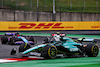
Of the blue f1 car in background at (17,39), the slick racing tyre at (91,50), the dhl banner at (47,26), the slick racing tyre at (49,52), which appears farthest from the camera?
the dhl banner at (47,26)

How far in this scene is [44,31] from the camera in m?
36.6

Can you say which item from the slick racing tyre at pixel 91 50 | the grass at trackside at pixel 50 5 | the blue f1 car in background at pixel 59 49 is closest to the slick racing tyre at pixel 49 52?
the blue f1 car in background at pixel 59 49

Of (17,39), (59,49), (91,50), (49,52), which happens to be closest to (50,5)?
(17,39)

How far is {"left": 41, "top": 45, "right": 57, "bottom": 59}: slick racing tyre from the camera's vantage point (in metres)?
10.6

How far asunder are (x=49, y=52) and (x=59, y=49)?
0.89 metres

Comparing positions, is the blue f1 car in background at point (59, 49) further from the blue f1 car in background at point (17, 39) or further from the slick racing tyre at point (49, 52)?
the blue f1 car in background at point (17, 39)

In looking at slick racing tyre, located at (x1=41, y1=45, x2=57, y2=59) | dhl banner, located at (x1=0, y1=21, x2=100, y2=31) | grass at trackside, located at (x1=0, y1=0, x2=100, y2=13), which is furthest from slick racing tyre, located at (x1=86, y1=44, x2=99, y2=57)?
grass at trackside, located at (x1=0, y1=0, x2=100, y2=13)

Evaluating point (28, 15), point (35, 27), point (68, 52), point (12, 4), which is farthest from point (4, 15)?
point (68, 52)

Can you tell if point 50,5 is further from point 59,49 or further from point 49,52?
point 49,52

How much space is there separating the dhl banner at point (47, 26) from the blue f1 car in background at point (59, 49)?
76.9 ft

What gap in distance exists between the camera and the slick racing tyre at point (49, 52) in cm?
1065

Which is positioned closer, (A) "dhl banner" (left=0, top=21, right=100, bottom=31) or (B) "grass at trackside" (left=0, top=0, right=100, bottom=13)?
(A) "dhl banner" (left=0, top=21, right=100, bottom=31)

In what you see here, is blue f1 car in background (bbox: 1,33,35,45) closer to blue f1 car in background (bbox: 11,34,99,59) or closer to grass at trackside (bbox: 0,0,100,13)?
blue f1 car in background (bbox: 11,34,99,59)

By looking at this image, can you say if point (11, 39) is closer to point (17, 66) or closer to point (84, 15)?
point (17, 66)
